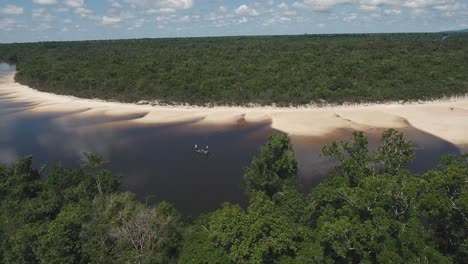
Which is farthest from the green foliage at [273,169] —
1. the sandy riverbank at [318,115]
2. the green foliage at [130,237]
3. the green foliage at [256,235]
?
the sandy riverbank at [318,115]

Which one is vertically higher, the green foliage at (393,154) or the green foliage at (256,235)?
the green foliage at (393,154)

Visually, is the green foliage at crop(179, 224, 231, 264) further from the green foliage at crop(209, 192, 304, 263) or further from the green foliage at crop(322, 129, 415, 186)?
the green foliage at crop(322, 129, 415, 186)

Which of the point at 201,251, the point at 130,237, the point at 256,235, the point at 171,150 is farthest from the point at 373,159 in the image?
the point at 171,150

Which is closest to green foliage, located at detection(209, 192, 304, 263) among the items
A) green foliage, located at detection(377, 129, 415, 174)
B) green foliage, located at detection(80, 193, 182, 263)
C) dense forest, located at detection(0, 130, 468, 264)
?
dense forest, located at detection(0, 130, 468, 264)

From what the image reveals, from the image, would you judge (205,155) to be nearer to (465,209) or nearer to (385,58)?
(465,209)

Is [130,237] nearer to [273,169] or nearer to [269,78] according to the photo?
[273,169]

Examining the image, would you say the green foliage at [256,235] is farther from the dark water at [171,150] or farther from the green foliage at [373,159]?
the dark water at [171,150]

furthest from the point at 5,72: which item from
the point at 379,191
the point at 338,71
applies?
the point at 379,191
